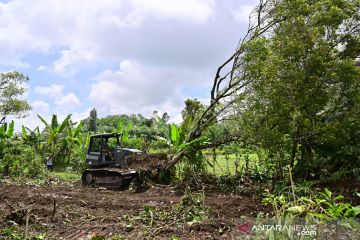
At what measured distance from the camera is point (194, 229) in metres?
5.82

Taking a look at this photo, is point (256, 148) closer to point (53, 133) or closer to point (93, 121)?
point (53, 133)

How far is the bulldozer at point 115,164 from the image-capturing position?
1263 cm

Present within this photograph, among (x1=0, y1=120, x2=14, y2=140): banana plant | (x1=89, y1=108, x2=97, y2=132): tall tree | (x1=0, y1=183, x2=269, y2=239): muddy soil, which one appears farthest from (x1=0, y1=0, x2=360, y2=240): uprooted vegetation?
(x1=89, y1=108, x2=97, y2=132): tall tree

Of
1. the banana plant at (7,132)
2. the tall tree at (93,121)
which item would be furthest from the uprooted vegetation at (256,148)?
the tall tree at (93,121)

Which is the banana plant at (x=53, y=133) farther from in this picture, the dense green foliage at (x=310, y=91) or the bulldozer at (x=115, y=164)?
the dense green foliage at (x=310, y=91)

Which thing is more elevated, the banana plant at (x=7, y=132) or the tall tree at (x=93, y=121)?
the tall tree at (x=93, y=121)

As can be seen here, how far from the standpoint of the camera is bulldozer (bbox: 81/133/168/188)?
12.6m

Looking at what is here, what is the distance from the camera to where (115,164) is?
541 inches

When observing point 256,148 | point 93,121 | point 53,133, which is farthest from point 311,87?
point 93,121

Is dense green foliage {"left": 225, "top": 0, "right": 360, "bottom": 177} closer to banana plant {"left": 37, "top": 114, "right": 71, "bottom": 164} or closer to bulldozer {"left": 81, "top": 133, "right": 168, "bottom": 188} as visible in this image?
bulldozer {"left": 81, "top": 133, "right": 168, "bottom": 188}

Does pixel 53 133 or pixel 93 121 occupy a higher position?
pixel 93 121

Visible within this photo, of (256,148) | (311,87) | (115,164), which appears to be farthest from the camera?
(115,164)

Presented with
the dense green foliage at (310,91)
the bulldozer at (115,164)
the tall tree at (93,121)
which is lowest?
the bulldozer at (115,164)

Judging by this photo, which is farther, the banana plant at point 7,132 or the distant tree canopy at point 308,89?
the banana plant at point 7,132
